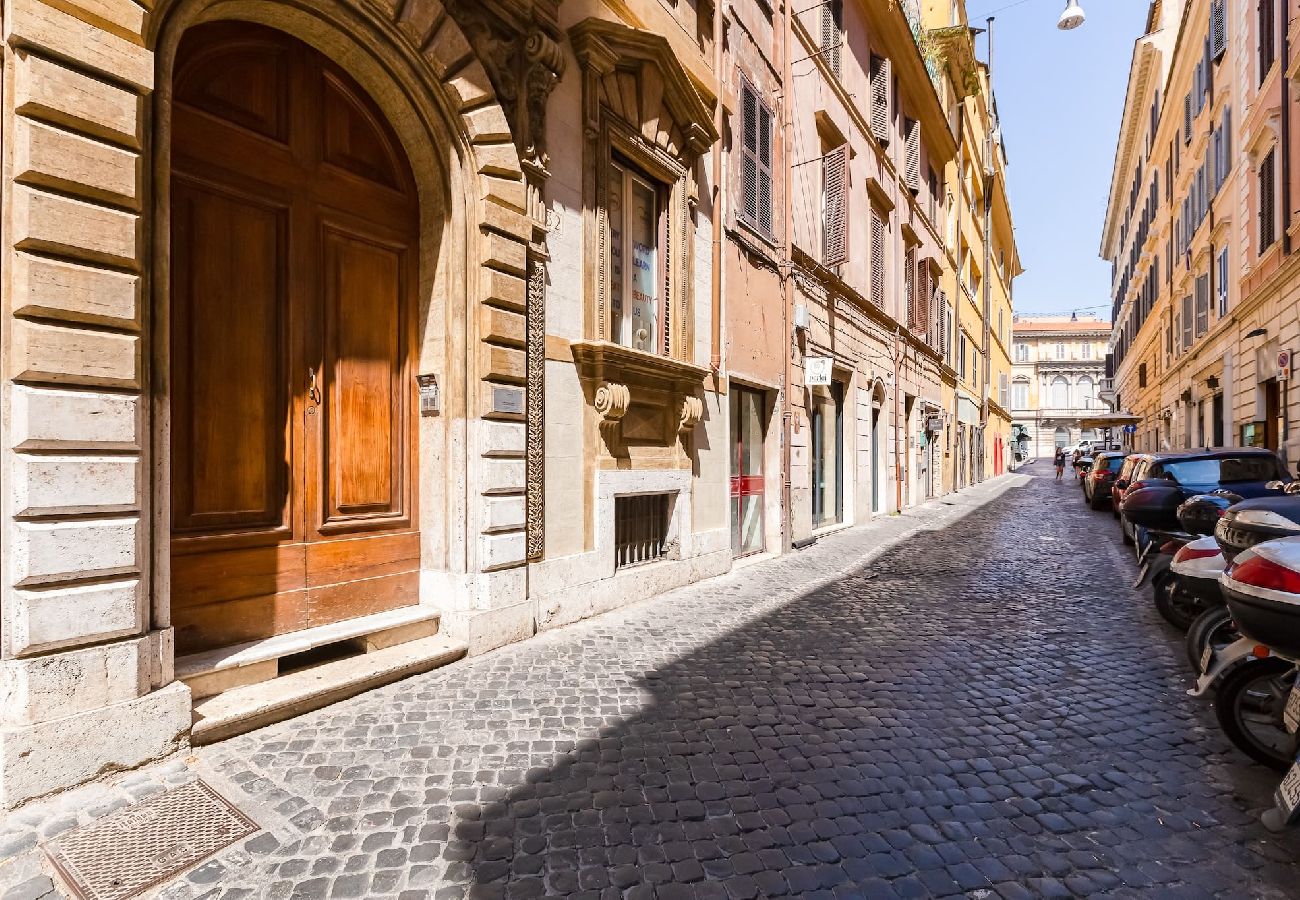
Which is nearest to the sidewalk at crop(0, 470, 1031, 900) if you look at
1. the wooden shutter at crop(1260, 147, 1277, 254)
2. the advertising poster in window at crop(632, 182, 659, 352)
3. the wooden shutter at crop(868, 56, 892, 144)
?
the advertising poster in window at crop(632, 182, 659, 352)

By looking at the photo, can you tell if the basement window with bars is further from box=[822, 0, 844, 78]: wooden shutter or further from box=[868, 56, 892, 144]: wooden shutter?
box=[868, 56, 892, 144]: wooden shutter

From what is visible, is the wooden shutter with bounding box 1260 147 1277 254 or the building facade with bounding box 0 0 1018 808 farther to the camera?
the wooden shutter with bounding box 1260 147 1277 254

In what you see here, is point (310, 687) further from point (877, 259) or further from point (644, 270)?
point (877, 259)

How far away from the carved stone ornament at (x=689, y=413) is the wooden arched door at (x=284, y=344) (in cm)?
321

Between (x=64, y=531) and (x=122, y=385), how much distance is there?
2.32ft

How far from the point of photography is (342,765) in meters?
3.37

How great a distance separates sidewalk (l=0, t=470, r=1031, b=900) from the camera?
8.48 ft

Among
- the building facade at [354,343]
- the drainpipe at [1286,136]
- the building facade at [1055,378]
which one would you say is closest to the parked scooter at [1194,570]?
the building facade at [354,343]

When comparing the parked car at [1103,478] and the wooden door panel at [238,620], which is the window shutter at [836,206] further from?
the wooden door panel at [238,620]

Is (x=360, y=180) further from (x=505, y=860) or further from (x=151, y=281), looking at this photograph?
(x=505, y=860)

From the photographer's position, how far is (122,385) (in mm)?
3330

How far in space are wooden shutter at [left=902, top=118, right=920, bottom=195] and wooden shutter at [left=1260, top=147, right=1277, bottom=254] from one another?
7172 mm

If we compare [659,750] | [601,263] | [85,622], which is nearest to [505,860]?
[659,750]

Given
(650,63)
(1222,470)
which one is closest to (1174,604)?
(1222,470)
